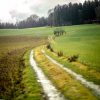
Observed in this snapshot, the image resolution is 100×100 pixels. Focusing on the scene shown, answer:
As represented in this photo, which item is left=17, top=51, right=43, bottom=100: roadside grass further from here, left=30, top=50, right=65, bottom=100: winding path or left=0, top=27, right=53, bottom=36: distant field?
left=0, top=27, right=53, bottom=36: distant field

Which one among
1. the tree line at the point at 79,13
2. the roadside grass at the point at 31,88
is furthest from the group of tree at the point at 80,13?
the roadside grass at the point at 31,88

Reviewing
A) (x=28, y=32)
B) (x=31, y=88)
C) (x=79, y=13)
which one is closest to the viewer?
(x=31, y=88)

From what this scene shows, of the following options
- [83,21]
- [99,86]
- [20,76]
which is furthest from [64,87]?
[83,21]

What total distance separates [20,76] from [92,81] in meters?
7.93

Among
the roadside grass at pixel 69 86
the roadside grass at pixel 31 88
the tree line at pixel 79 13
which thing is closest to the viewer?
the roadside grass at pixel 69 86

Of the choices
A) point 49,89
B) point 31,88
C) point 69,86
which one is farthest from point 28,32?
point 49,89

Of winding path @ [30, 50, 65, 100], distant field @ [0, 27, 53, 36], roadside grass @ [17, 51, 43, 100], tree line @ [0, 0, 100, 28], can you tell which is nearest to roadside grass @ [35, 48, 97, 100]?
winding path @ [30, 50, 65, 100]

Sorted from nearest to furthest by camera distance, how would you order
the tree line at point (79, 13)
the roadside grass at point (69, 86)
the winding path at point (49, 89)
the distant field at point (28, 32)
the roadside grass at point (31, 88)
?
the roadside grass at point (69, 86)
the winding path at point (49, 89)
the roadside grass at point (31, 88)
the tree line at point (79, 13)
the distant field at point (28, 32)

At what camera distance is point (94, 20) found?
26.9m

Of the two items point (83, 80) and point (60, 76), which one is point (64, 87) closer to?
point (83, 80)

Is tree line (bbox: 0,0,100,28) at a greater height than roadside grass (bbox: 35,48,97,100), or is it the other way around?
tree line (bbox: 0,0,100,28)

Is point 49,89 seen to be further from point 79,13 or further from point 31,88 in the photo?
point 79,13

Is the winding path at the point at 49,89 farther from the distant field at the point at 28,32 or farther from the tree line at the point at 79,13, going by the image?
the distant field at the point at 28,32

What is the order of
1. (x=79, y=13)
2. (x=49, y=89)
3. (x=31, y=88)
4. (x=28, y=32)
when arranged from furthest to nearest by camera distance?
1. (x=28, y=32)
2. (x=79, y=13)
3. (x=31, y=88)
4. (x=49, y=89)
